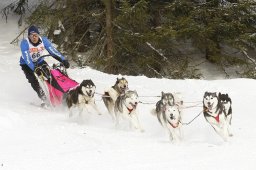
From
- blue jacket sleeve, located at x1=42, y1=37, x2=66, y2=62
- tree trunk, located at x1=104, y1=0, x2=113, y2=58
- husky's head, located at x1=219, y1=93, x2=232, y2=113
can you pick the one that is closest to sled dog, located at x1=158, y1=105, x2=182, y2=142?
husky's head, located at x1=219, y1=93, x2=232, y2=113

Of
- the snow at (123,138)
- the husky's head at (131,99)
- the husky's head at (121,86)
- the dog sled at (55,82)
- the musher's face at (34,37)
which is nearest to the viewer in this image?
the snow at (123,138)

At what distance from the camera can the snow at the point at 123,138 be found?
535cm

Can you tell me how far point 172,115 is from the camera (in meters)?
6.35

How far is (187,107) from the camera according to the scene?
7.68m

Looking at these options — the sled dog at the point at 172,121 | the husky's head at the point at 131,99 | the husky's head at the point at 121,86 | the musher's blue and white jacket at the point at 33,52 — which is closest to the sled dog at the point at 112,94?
the husky's head at the point at 121,86

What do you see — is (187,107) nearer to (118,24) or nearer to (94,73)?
(94,73)

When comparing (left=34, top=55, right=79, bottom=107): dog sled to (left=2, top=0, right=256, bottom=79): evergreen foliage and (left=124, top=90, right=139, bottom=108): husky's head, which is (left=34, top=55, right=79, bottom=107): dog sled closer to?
(left=124, top=90, right=139, bottom=108): husky's head

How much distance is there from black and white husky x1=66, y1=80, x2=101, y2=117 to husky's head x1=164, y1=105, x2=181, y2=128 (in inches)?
70.9

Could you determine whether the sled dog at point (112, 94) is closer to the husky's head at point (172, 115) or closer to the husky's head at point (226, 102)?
the husky's head at point (172, 115)

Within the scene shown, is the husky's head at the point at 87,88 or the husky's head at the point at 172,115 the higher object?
the husky's head at the point at 87,88

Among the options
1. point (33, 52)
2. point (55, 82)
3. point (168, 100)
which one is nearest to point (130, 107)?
point (168, 100)

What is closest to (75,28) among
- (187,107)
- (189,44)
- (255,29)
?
(189,44)

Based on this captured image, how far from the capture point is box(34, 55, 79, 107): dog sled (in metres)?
8.52

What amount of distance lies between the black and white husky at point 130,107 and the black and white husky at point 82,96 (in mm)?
684
